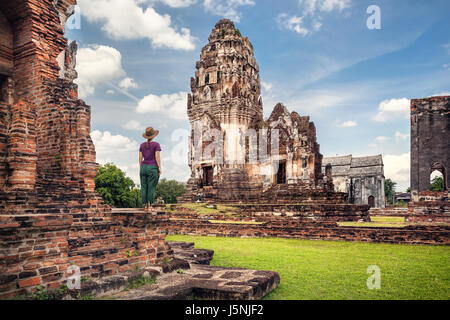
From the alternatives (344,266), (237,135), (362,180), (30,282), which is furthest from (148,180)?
(362,180)

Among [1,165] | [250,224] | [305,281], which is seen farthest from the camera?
[250,224]

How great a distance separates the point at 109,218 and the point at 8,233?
2.32m

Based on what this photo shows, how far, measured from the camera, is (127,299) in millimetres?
3871

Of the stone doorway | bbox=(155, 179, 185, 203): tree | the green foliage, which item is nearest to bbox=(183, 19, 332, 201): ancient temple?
the stone doorway

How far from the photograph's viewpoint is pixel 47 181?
18.4ft

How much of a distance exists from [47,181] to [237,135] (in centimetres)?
1756

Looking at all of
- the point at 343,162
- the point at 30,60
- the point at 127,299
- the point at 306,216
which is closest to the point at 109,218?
the point at 127,299

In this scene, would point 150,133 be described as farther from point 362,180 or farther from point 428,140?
point 362,180

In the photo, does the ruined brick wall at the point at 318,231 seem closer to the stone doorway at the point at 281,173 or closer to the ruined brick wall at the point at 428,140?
the stone doorway at the point at 281,173

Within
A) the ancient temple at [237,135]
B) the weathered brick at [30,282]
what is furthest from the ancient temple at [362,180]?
the weathered brick at [30,282]

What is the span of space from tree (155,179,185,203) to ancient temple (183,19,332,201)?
74.9 feet

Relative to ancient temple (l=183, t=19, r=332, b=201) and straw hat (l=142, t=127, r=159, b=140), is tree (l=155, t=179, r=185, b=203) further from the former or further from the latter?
straw hat (l=142, t=127, r=159, b=140)

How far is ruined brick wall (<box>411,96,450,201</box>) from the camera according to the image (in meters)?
20.5
